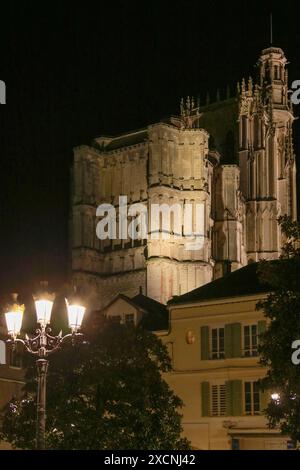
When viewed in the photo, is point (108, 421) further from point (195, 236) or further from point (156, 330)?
point (195, 236)

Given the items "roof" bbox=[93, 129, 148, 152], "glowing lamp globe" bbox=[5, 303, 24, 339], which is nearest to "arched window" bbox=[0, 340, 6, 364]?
"glowing lamp globe" bbox=[5, 303, 24, 339]

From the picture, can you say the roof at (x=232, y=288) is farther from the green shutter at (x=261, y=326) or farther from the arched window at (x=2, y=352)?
the arched window at (x=2, y=352)

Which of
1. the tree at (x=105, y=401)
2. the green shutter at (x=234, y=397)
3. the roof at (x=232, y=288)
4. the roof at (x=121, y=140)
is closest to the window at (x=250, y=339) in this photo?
the green shutter at (x=234, y=397)

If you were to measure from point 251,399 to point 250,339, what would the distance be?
9.50 feet

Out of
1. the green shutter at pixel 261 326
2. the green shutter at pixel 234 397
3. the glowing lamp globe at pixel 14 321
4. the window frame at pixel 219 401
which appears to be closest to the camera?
the glowing lamp globe at pixel 14 321

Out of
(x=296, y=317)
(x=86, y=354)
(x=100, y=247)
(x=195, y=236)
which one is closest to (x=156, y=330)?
(x=86, y=354)

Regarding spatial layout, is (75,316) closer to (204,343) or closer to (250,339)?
(250,339)

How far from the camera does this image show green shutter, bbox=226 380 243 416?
49469 mm

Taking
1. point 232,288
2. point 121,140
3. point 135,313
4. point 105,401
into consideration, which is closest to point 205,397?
point 232,288

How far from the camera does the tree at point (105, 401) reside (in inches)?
Result: 1517

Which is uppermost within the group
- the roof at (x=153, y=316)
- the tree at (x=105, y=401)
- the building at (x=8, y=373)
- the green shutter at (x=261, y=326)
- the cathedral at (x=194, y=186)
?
the cathedral at (x=194, y=186)

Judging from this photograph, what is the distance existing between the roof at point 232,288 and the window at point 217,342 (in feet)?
5.52

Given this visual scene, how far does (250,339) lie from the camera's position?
166ft

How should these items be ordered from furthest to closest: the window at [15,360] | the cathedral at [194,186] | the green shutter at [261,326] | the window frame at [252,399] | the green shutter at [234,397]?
the cathedral at [194,186] → the window at [15,360] → the green shutter at [261,326] → the green shutter at [234,397] → the window frame at [252,399]
